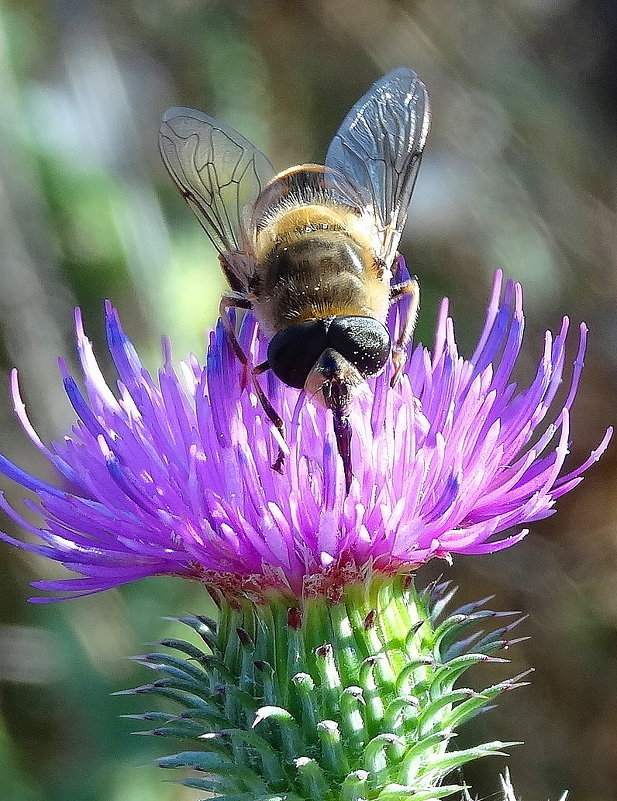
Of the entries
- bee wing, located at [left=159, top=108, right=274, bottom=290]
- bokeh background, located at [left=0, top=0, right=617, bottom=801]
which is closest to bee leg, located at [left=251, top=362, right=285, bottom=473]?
bee wing, located at [left=159, top=108, right=274, bottom=290]

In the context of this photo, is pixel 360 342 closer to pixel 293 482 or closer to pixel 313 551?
pixel 293 482

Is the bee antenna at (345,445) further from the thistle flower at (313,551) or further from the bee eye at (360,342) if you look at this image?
the bee eye at (360,342)

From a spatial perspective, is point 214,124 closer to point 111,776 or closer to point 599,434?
point 111,776

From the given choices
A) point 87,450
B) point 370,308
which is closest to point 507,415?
point 370,308

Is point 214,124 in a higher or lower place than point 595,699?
higher

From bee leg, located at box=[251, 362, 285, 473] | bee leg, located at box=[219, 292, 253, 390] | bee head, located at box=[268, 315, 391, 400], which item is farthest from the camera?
bee leg, located at box=[219, 292, 253, 390]

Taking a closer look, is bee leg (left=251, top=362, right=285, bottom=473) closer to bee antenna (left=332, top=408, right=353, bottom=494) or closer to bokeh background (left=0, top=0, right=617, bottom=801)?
bee antenna (left=332, top=408, right=353, bottom=494)

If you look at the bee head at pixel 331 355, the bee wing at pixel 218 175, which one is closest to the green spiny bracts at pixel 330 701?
the bee head at pixel 331 355
